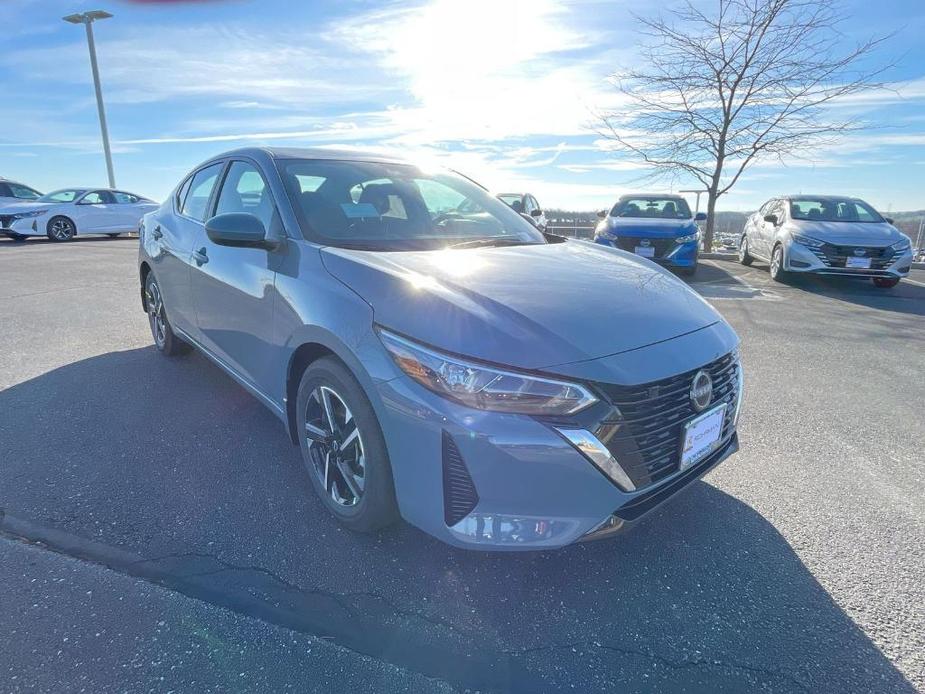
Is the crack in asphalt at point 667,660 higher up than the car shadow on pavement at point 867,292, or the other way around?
the car shadow on pavement at point 867,292

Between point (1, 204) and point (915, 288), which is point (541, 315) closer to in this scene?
point (915, 288)

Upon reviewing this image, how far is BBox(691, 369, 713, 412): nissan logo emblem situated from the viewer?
204 cm

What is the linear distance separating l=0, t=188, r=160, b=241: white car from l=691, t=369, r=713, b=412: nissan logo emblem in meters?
15.6

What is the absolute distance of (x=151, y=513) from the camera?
249 cm

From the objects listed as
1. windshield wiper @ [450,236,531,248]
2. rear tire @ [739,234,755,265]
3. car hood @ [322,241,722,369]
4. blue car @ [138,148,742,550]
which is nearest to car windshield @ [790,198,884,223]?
rear tire @ [739,234,755,265]

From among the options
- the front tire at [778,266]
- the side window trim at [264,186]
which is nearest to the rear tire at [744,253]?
the front tire at [778,266]

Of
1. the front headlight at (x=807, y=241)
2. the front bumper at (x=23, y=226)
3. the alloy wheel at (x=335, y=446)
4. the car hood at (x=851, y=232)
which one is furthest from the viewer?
the front bumper at (x=23, y=226)

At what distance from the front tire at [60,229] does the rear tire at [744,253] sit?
17402 millimetres

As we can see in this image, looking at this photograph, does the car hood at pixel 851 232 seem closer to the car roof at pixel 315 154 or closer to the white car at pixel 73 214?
A: the car roof at pixel 315 154

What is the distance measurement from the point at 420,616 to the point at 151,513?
54.5 inches

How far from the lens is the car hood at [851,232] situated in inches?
327

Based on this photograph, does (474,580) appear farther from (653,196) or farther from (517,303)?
(653,196)

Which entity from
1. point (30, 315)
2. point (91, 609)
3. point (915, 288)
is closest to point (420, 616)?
point (91, 609)

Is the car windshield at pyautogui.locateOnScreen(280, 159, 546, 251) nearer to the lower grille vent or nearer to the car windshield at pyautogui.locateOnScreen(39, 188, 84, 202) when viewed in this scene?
the lower grille vent
